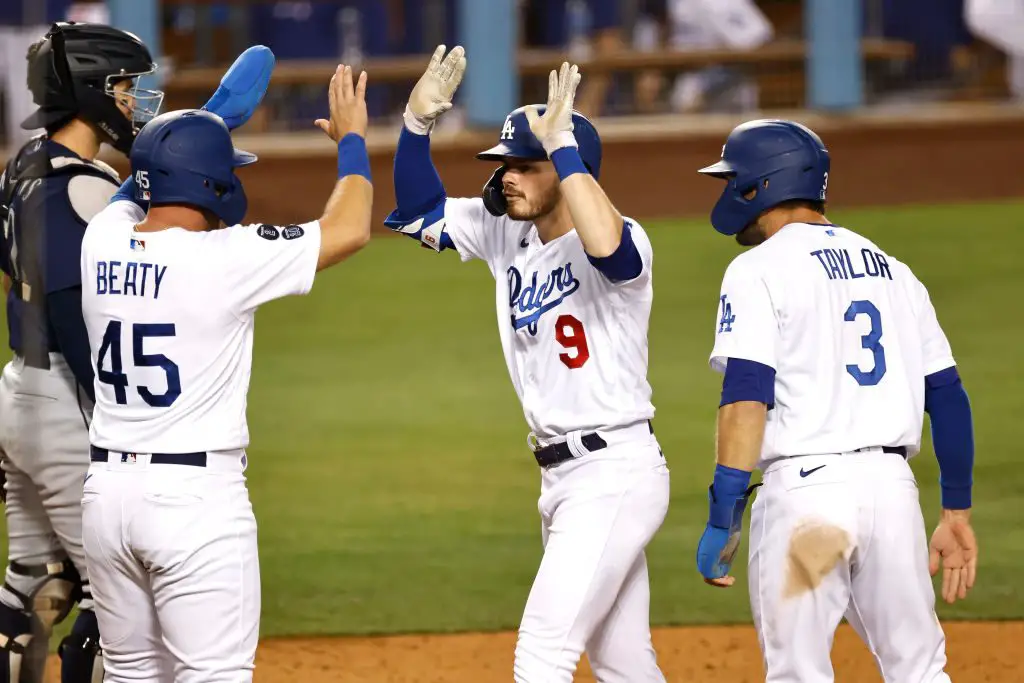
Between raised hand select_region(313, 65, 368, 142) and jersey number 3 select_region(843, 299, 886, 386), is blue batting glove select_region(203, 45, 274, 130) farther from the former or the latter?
jersey number 3 select_region(843, 299, 886, 386)

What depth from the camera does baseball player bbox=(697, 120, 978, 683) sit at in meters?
3.64

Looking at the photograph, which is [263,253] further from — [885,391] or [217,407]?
[885,391]

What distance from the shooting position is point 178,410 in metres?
3.72

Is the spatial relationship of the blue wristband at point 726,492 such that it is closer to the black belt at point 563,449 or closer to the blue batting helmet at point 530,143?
the black belt at point 563,449

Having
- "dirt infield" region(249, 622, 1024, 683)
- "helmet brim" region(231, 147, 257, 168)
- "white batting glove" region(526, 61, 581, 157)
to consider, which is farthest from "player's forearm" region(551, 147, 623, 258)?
"dirt infield" region(249, 622, 1024, 683)

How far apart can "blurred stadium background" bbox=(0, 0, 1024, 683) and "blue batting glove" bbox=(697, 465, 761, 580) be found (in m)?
1.80

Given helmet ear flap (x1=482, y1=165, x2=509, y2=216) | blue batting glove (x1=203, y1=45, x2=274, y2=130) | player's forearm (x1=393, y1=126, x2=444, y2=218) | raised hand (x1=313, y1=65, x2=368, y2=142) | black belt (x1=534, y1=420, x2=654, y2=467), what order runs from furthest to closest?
player's forearm (x1=393, y1=126, x2=444, y2=218), blue batting glove (x1=203, y1=45, x2=274, y2=130), helmet ear flap (x1=482, y1=165, x2=509, y2=216), raised hand (x1=313, y1=65, x2=368, y2=142), black belt (x1=534, y1=420, x2=654, y2=467)

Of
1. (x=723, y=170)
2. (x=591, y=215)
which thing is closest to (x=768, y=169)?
(x=723, y=170)

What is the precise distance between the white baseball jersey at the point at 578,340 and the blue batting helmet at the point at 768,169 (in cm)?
28

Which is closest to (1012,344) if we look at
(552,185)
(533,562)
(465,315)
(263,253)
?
(465,315)

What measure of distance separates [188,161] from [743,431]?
1.57 m

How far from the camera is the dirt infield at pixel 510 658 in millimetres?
5441

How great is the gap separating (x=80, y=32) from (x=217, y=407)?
1643 mm

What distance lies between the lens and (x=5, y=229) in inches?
181
